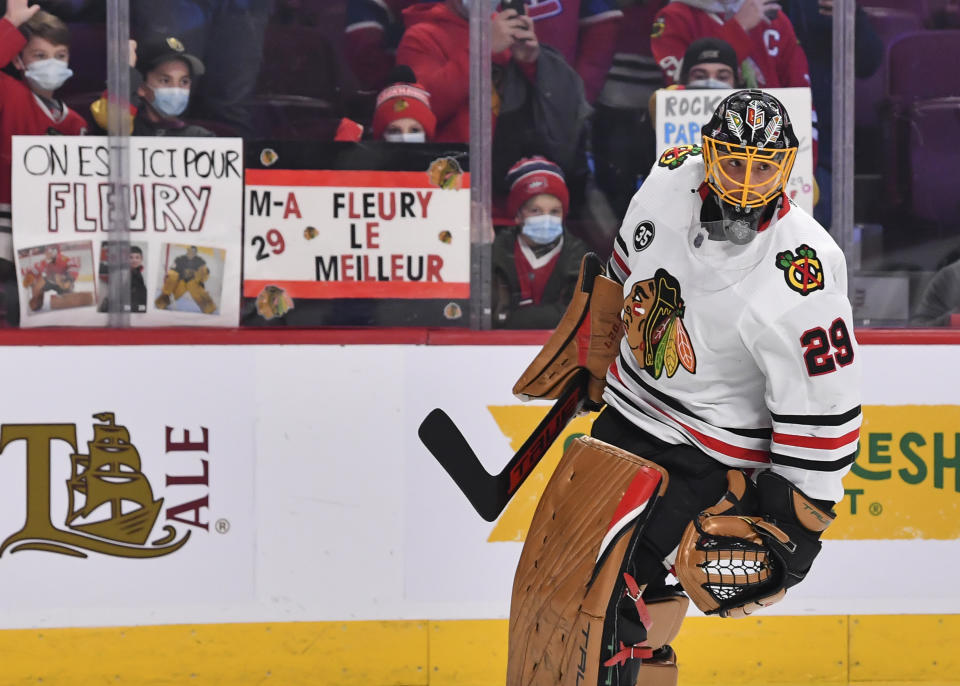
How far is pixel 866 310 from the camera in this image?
312 centimetres

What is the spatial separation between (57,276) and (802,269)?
77.2 inches

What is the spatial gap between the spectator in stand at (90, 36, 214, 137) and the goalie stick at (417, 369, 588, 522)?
47.1 inches

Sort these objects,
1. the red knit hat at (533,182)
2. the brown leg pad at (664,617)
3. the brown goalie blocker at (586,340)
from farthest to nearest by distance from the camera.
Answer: the red knit hat at (533,182) < the brown goalie blocker at (586,340) < the brown leg pad at (664,617)

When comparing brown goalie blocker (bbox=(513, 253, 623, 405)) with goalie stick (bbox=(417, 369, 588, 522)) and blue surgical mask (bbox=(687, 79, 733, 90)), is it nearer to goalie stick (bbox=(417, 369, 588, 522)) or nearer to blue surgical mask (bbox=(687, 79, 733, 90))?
goalie stick (bbox=(417, 369, 588, 522))

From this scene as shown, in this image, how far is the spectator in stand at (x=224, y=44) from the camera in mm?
2992

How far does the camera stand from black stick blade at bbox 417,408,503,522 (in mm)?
2260

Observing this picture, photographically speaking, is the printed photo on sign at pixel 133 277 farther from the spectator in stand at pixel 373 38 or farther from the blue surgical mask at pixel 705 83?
the blue surgical mask at pixel 705 83

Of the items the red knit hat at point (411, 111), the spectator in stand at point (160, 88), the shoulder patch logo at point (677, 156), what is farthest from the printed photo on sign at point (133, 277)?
the shoulder patch logo at point (677, 156)

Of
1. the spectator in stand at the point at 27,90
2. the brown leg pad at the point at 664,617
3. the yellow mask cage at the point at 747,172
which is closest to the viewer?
the yellow mask cage at the point at 747,172

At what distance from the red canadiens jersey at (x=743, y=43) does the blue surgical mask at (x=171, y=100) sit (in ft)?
4.16

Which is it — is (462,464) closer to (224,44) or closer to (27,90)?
(224,44)

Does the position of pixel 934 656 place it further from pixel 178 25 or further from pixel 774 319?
pixel 178 25

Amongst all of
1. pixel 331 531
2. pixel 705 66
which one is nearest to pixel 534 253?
pixel 705 66

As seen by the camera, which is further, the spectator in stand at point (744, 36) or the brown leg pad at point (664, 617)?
the spectator in stand at point (744, 36)
